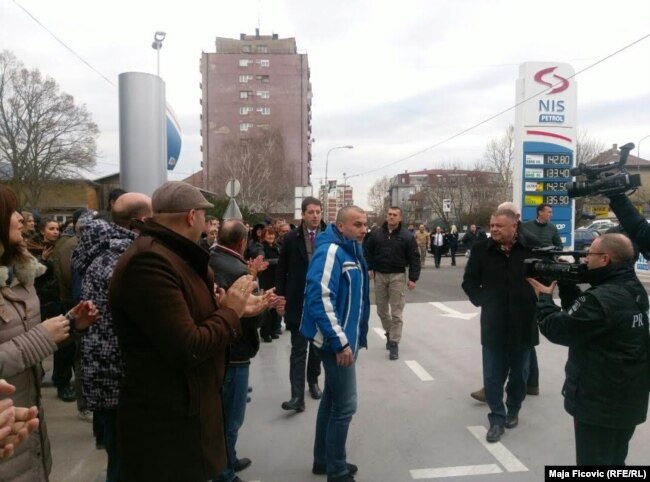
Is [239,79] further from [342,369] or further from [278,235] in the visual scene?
[342,369]

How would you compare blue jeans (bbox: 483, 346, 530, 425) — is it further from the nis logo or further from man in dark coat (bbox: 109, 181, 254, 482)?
the nis logo

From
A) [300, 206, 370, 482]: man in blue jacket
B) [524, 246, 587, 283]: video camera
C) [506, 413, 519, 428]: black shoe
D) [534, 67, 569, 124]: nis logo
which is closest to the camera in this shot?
[524, 246, 587, 283]: video camera

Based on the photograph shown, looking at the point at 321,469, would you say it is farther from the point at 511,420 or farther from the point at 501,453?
the point at 511,420

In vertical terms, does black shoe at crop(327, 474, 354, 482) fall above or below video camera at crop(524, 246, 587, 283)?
below

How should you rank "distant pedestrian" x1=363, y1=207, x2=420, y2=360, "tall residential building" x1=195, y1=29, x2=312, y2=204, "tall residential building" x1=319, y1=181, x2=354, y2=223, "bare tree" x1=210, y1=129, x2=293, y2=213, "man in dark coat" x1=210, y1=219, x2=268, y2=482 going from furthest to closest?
"tall residential building" x1=195, y1=29, x2=312, y2=204 < "tall residential building" x1=319, y1=181, x2=354, y2=223 < "bare tree" x1=210, y1=129, x2=293, y2=213 < "distant pedestrian" x1=363, y1=207, x2=420, y2=360 < "man in dark coat" x1=210, y1=219, x2=268, y2=482

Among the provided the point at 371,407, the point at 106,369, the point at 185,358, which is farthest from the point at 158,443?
the point at 371,407

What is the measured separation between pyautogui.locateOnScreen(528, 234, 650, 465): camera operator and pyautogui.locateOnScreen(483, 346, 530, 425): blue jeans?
139 cm

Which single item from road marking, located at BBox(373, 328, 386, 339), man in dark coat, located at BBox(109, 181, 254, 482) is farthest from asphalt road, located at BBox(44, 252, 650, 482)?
man in dark coat, located at BBox(109, 181, 254, 482)

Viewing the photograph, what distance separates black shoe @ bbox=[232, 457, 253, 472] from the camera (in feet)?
12.1

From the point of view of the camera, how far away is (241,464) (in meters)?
3.72

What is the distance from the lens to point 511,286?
13.9 feet

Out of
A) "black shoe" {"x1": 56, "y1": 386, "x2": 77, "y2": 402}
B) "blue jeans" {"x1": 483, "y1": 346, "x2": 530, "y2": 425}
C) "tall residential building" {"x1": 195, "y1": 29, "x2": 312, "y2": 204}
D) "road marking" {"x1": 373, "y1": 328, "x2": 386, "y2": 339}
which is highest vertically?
"tall residential building" {"x1": 195, "y1": 29, "x2": 312, "y2": 204}

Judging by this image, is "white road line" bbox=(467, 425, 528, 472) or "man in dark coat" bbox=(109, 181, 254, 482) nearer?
"man in dark coat" bbox=(109, 181, 254, 482)

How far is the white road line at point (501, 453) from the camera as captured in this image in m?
3.65
